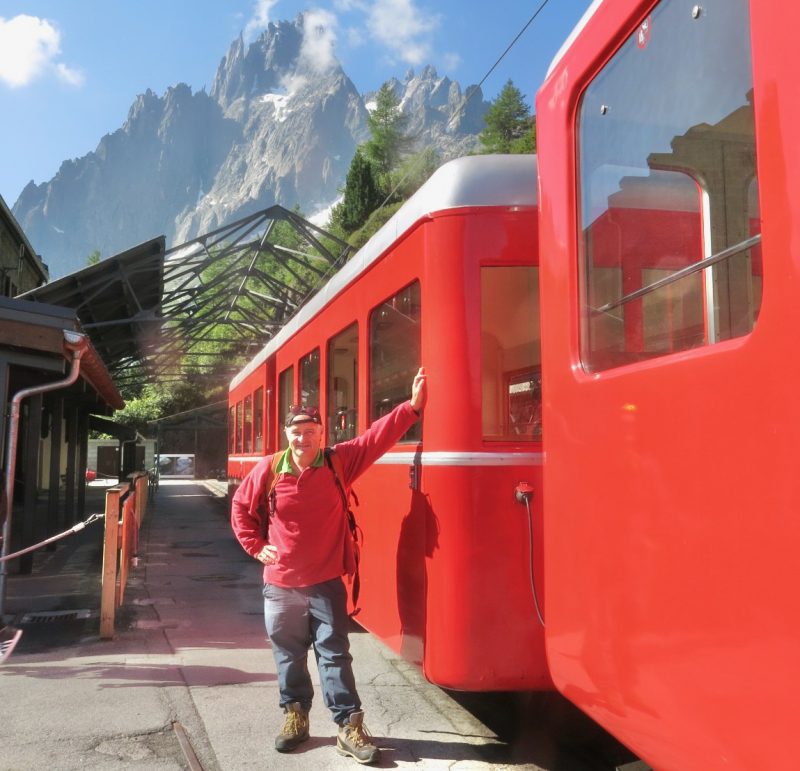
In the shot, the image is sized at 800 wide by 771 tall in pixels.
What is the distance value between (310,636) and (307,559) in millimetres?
→ 395

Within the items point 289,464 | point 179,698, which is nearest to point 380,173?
point 179,698

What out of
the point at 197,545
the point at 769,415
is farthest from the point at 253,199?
the point at 769,415

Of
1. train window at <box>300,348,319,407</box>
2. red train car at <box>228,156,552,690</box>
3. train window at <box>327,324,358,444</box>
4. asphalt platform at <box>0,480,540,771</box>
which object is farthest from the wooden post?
red train car at <box>228,156,552,690</box>

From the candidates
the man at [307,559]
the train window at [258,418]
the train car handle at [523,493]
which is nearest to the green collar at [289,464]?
the man at [307,559]

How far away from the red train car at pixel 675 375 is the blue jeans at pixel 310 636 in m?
1.22

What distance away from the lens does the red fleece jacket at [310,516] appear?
13.0 feet

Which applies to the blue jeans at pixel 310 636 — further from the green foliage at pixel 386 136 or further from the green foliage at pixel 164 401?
the green foliage at pixel 386 136

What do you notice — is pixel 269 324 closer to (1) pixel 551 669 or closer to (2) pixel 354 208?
(1) pixel 551 669

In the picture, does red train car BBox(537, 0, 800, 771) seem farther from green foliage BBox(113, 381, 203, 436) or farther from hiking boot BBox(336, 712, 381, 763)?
green foliage BBox(113, 381, 203, 436)

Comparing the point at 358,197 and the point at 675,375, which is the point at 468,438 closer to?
the point at 675,375

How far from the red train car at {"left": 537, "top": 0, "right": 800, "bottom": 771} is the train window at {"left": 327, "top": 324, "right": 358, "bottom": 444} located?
2.06 m

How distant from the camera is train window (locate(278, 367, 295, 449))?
24.9ft

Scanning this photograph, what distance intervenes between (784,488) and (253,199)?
7436 inches

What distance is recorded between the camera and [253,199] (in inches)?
7224
